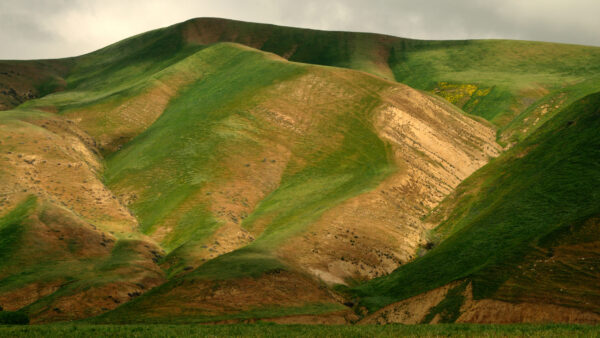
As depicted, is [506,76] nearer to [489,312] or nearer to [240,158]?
[240,158]

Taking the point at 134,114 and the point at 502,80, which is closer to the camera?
the point at 134,114

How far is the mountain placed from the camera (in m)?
57.8

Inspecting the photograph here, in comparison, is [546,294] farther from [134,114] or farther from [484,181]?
[134,114]

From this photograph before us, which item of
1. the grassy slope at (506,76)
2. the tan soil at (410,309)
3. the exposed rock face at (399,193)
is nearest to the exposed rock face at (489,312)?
the tan soil at (410,309)

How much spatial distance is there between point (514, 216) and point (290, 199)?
3794cm

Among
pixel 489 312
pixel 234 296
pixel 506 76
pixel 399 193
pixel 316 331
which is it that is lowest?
pixel 234 296

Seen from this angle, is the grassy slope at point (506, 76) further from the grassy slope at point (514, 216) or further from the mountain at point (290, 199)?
the grassy slope at point (514, 216)

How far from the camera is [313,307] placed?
196 ft

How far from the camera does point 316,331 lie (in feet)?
132

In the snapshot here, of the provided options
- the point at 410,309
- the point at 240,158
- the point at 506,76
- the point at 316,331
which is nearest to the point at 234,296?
the point at 410,309

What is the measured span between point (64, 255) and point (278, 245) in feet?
87.8

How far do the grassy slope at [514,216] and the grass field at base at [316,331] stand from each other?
11431 millimetres

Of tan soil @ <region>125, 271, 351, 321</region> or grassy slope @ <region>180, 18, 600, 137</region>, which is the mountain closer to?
tan soil @ <region>125, 271, 351, 321</region>

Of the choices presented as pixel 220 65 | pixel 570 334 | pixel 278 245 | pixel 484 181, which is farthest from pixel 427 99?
pixel 570 334
